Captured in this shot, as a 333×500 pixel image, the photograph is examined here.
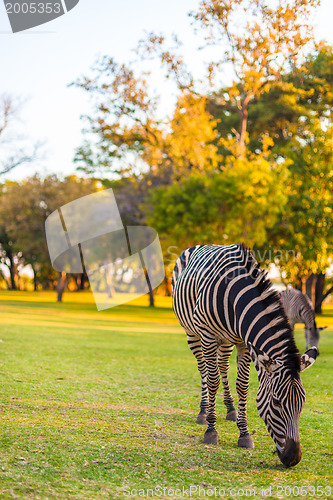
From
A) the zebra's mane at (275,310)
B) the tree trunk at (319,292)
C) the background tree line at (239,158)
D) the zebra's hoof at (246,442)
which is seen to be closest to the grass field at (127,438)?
the zebra's hoof at (246,442)

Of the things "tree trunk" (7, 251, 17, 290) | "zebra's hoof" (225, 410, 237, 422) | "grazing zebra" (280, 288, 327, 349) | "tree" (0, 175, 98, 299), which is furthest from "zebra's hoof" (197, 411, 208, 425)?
"tree trunk" (7, 251, 17, 290)

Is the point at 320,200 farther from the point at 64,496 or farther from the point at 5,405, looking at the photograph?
the point at 64,496

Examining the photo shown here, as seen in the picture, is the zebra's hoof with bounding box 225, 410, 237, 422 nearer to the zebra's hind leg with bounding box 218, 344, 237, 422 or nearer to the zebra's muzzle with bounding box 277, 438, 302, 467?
the zebra's hind leg with bounding box 218, 344, 237, 422

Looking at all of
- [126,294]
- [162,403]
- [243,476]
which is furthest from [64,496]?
[126,294]

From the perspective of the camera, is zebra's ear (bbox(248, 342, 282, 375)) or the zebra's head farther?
zebra's ear (bbox(248, 342, 282, 375))

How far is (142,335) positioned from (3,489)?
579 inches

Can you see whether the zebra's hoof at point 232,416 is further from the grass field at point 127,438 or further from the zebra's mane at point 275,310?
the zebra's mane at point 275,310

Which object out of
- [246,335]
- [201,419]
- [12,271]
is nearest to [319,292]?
[201,419]

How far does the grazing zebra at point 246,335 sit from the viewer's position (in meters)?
4.25

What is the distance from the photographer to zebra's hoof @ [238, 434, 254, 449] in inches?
203

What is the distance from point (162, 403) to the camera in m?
7.26

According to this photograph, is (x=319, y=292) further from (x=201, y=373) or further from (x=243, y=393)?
(x=243, y=393)

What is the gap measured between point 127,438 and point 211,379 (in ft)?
3.39

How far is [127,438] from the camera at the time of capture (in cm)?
532
